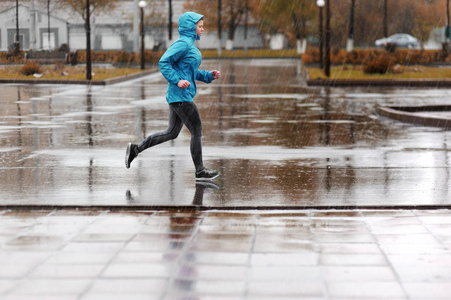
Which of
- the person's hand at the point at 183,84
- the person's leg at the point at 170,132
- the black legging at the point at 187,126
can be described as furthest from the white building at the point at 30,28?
the person's hand at the point at 183,84

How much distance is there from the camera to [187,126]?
9383 millimetres

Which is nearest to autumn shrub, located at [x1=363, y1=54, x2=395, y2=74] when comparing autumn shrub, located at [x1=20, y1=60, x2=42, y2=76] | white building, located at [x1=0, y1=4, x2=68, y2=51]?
autumn shrub, located at [x1=20, y1=60, x2=42, y2=76]

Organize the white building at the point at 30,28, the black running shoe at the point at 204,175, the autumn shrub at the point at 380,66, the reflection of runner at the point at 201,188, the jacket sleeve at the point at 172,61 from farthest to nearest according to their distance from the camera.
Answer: the white building at the point at 30,28, the autumn shrub at the point at 380,66, the black running shoe at the point at 204,175, the jacket sleeve at the point at 172,61, the reflection of runner at the point at 201,188

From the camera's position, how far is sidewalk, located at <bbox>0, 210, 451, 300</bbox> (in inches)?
205

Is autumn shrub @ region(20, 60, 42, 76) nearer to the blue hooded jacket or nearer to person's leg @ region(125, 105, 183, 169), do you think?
person's leg @ region(125, 105, 183, 169)

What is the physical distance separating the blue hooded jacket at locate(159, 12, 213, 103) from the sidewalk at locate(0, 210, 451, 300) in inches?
73.4

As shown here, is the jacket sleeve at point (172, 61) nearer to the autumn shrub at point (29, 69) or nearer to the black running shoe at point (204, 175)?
the black running shoe at point (204, 175)

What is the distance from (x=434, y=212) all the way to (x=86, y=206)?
3.27m

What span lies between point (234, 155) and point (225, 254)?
5750 mm

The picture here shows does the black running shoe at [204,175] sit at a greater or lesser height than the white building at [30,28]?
lesser

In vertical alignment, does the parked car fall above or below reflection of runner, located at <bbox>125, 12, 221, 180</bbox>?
above

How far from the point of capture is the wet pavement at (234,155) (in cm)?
848

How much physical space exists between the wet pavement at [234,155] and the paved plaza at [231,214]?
3 cm

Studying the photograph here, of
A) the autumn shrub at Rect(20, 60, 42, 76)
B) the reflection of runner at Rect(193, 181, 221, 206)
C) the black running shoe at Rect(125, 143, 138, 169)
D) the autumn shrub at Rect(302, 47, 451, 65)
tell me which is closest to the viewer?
the reflection of runner at Rect(193, 181, 221, 206)
